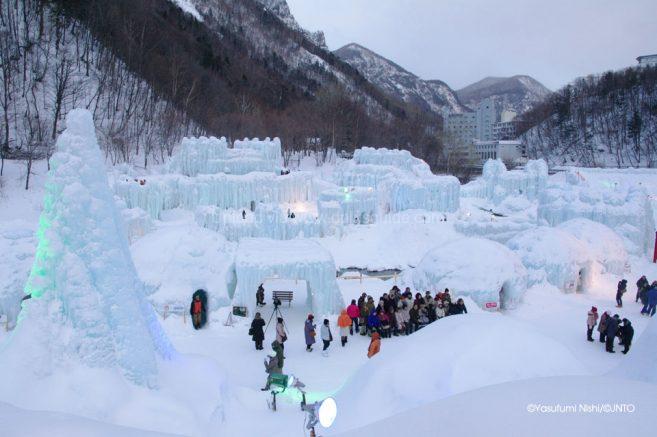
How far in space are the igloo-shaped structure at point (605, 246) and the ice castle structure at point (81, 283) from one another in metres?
16.2

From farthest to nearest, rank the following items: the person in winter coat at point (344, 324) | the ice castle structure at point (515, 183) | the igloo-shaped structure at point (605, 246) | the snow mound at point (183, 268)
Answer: the ice castle structure at point (515, 183) → the igloo-shaped structure at point (605, 246) → the snow mound at point (183, 268) → the person in winter coat at point (344, 324)

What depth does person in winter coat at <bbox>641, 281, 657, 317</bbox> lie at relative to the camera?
13.5 m

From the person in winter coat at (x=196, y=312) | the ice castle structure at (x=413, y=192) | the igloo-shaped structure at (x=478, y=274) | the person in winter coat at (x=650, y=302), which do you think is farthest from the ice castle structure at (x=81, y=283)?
the ice castle structure at (x=413, y=192)

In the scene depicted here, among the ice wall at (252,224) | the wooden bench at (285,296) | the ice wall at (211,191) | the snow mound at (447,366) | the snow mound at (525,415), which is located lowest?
the wooden bench at (285,296)

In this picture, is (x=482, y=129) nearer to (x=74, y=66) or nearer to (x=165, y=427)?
(x=74, y=66)

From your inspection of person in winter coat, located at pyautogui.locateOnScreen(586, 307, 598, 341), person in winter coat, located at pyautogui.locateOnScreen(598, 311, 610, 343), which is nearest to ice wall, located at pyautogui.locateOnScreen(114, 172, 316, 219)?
person in winter coat, located at pyautogui.locateOnScreen(586, 307, 598, 341)

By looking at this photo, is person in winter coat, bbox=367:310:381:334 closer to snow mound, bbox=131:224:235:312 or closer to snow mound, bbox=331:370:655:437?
snow mound, bbox=131:224:235:312

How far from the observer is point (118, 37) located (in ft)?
150

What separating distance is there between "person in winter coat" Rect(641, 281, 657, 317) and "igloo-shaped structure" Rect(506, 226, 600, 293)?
246 cm

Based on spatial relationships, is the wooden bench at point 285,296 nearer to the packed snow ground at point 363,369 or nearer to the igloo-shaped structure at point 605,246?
the packed snow ground at point 363,369

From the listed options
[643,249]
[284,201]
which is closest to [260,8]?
[284,201]

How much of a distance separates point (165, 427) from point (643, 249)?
2375cm

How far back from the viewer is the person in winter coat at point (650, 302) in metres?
13.5

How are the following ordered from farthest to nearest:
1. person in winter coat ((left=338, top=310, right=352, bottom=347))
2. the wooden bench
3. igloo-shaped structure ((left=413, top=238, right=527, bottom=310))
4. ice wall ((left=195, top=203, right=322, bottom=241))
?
ice wall ((left=195, top=203, right=322, bottom=241)), the wooden bench, igloo-shaped structure ((left=413, top=238, right=527, bottom=310)), person in winter coat ((left=338, top=310, right=352, bottom=347))
